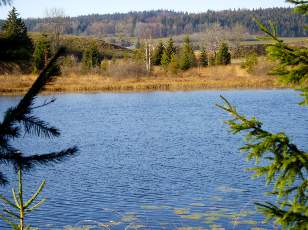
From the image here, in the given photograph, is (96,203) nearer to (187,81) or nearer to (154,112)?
(154,112)

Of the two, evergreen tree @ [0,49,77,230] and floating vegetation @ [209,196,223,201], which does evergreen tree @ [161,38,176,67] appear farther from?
evergreen tree @ [0,49,77,230]

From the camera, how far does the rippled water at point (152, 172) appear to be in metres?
10.8

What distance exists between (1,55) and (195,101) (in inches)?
1310

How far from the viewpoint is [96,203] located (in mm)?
11930

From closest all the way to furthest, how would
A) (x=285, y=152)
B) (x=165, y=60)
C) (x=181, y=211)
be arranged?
1. (x=285, y=152)
2. (x=181, y=211)
3. (x=165, y=60)

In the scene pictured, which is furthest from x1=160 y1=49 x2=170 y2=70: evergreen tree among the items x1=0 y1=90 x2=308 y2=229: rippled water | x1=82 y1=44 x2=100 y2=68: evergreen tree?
x1=0 y1=90 x2=308 y2=229: rippled water

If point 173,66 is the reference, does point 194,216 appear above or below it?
below

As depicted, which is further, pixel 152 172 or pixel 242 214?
pixel 152 172

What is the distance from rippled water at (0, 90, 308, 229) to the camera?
10750 mm

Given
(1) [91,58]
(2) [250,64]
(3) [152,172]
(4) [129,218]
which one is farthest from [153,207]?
(1) [91,58]

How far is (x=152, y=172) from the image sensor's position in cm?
1491

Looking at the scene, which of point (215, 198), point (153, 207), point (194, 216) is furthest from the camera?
point (215, 198)

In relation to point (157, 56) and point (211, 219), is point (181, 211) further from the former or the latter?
point (157, 56)

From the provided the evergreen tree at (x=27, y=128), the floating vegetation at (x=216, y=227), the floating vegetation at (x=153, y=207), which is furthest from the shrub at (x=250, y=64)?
the evergreen tree at (x=27, y=128)
